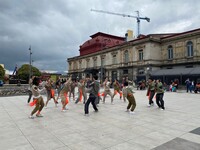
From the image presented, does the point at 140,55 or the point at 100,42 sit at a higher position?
the point at 100,42

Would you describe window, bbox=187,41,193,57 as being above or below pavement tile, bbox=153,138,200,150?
above

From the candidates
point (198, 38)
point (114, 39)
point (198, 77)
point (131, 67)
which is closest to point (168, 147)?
point (198, 77)

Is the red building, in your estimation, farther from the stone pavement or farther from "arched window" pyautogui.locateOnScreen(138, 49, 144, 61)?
the stone pavement

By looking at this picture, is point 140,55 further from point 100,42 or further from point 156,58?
point 100,42

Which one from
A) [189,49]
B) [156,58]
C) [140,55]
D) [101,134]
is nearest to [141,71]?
[140,55]

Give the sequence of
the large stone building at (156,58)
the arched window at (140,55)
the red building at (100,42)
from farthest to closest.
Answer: the red building at (100,42), the arched window at (140,55), the large stone building at (156,58)

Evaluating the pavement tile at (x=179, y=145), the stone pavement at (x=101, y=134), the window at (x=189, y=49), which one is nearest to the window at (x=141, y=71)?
the window at (x=189, y=49)

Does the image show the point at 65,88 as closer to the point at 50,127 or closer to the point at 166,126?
the point at 50,127

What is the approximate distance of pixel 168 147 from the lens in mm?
4137

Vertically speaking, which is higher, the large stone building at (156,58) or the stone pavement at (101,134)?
the large stone building at (156,58)

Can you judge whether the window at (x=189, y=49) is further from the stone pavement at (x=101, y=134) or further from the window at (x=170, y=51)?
the stone pavement at (x=101, y=134)

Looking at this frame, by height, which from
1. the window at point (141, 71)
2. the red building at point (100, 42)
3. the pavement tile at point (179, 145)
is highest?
the red building at point (100, 42)

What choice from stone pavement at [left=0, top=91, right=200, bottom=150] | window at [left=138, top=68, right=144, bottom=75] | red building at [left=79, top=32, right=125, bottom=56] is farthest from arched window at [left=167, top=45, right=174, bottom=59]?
stone pavement at [left=0, top=91, right=200, bottom=150]

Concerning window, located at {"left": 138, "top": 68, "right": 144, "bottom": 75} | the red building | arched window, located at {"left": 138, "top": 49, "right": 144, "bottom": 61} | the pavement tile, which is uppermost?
the red building
